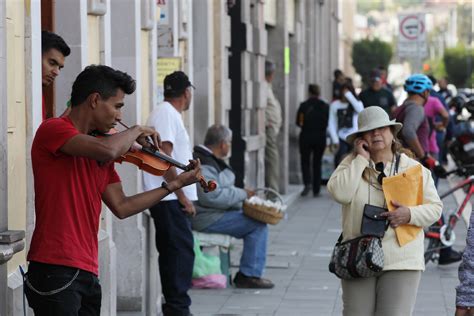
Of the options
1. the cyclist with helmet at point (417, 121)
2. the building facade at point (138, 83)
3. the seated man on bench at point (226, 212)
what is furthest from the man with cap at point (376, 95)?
the seated man on bench at point (226, 212)

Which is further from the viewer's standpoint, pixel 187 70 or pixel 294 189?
pixel 294 189

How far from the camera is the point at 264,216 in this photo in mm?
11547

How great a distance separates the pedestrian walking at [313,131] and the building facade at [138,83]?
0.58 metres

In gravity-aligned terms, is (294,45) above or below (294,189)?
above

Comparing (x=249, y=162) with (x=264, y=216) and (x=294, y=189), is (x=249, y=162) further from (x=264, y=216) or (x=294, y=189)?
(x=264, y=216)

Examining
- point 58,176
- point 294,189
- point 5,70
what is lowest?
point 294,189

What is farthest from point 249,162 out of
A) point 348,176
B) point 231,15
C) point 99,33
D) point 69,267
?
point 69,267

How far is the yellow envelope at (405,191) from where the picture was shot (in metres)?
7.35

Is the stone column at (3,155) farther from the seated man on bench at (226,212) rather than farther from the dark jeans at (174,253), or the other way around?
the seated man on bench at (226,212)

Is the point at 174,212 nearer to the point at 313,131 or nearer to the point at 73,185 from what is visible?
the point at 73,185

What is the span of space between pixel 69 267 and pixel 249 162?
493 inches

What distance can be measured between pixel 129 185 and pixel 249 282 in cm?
182

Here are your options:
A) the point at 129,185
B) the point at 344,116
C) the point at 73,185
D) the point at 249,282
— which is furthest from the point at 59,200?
the point at 344,116

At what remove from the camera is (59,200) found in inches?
230
